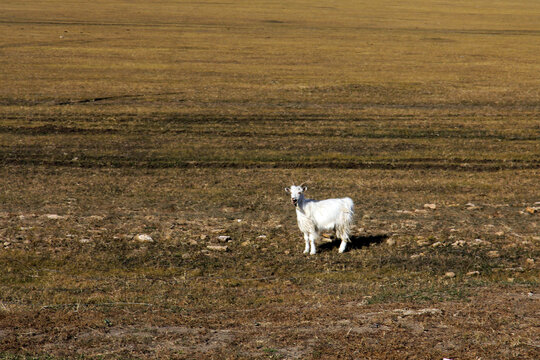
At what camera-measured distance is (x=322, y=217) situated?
1432 cm

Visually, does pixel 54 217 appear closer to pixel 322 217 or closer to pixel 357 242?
pixel 322 217

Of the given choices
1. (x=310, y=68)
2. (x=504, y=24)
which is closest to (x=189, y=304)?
(x=310, y=68)

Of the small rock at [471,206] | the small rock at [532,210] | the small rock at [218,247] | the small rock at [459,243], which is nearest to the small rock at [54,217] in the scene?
the small rock at [218,247]

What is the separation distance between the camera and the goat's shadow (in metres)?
14.9

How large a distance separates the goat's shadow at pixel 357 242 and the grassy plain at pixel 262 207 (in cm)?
8

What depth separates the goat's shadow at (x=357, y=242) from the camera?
14867 millimetres

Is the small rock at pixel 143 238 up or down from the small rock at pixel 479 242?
down

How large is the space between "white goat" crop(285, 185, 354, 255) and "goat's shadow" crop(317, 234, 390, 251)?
1.46ft

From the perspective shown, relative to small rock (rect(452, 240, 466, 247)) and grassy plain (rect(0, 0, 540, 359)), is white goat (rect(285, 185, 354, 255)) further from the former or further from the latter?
small rock (rect(452, 240, 466, 247))

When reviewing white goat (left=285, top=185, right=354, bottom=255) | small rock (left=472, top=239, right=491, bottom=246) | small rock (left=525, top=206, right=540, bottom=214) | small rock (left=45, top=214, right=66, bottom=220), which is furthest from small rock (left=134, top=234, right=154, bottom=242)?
small rock (left=525, top=206, right=540, bottom=214)

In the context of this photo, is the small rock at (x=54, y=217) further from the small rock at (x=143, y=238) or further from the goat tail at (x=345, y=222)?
the goat tail at (x=345, y=222)

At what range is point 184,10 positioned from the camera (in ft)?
331

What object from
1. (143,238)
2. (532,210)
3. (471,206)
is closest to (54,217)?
(143,238)

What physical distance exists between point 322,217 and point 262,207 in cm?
387
